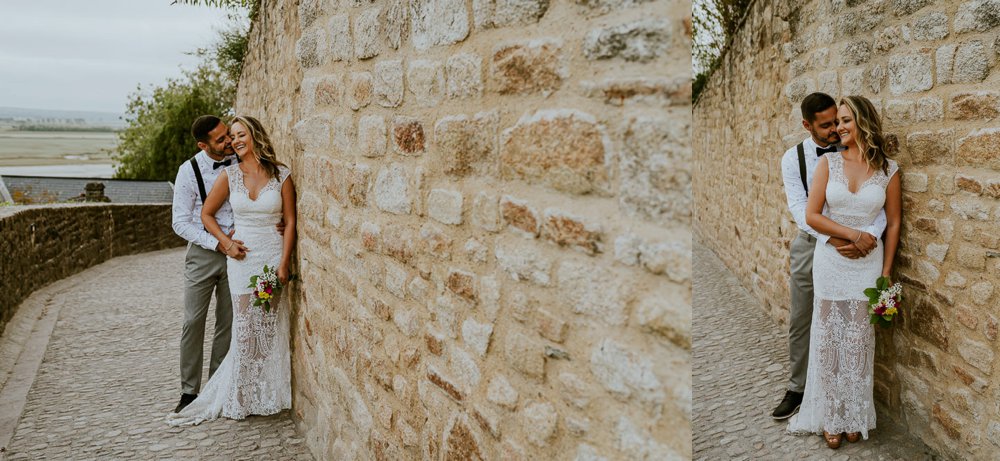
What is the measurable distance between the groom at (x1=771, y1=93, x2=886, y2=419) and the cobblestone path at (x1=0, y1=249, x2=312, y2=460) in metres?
2.94

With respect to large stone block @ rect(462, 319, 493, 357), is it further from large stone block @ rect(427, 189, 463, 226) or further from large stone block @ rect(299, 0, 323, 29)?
large stone block @ rect(299, 0, 323, 29)

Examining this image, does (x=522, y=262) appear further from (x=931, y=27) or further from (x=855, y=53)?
(x=855, y=53)

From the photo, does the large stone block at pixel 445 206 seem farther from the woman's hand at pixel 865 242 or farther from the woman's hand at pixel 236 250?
the woman's hand at pixel 865 242

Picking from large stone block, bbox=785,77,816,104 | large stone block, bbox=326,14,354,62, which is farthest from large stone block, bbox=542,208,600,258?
large stone block, bbox=785,77,816,104

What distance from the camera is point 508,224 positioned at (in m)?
2.13

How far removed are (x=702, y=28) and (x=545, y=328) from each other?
37.0 feet

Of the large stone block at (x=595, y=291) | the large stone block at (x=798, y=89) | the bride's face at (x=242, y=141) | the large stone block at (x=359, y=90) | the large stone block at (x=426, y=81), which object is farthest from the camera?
the large stone block at (x=798, y=89)

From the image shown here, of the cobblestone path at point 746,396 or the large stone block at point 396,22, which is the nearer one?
the large stone block at point 396,22

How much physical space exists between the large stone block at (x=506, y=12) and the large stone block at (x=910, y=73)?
2.81 m

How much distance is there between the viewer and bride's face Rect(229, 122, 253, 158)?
14.2 ft

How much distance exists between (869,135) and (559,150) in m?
2.56

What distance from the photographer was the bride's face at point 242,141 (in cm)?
432

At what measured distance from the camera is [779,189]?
6.38 m

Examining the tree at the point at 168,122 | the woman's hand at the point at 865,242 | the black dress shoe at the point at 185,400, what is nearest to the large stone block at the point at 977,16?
the woman's hand at the point at 865,242
